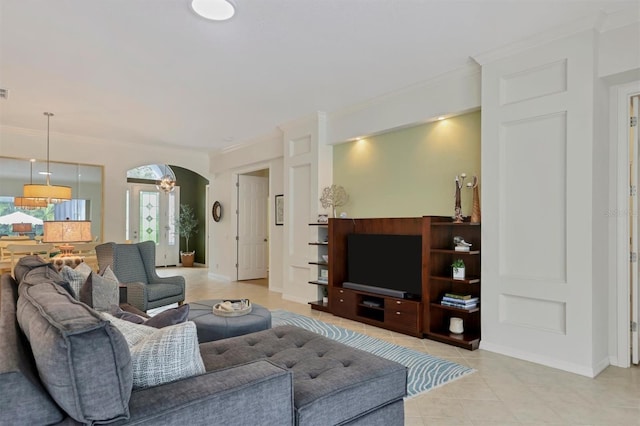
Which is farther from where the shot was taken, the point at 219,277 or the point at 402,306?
the point at 219,277

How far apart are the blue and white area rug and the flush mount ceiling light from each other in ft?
10.1

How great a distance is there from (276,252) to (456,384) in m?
4.77

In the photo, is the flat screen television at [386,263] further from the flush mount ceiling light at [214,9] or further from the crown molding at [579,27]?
the flush mount ceiling light at [214,9]

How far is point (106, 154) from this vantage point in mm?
7387

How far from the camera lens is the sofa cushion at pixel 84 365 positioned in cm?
106

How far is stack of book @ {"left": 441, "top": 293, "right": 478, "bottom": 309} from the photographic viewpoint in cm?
381

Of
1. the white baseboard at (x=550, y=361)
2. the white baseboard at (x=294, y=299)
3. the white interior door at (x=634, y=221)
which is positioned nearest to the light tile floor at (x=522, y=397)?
the white baseboard at (x=550, y=361)

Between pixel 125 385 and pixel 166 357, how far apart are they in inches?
8.0

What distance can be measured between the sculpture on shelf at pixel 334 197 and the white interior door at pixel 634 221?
3174 mm

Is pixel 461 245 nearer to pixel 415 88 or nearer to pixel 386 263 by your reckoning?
pixel 386 263

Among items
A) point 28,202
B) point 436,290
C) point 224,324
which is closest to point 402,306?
point 436,290

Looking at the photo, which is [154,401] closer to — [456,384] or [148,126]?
[456,384]

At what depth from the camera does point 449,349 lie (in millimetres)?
3730

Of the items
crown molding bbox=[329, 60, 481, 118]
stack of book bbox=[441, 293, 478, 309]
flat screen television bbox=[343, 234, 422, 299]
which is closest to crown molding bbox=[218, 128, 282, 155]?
crown molding bbox=[329, 60, 481, 118]
